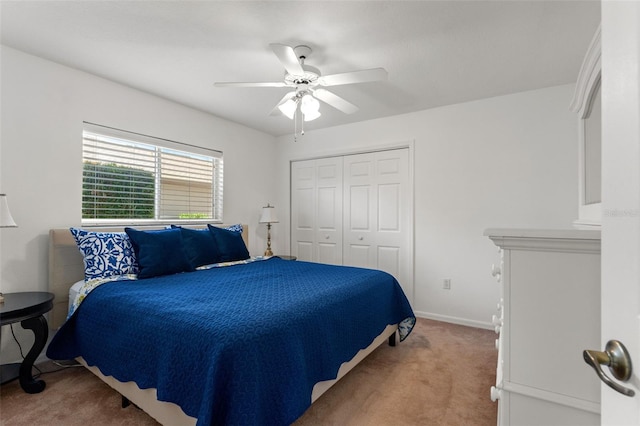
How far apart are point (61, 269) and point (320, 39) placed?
106 inches

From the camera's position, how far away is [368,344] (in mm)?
2246

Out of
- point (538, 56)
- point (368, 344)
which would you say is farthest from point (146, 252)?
point (538, 56)

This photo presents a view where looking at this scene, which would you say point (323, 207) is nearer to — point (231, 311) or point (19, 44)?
point (231, 311)

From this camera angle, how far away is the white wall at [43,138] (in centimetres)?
229

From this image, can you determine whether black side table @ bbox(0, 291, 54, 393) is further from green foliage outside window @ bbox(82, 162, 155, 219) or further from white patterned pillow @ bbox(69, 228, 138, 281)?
green foliage outside window @ bbox(82, 162, 155, 219)

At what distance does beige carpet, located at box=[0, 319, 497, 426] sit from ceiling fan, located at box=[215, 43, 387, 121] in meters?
2.08

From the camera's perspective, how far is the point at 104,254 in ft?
7.82

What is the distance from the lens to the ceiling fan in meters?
1.99

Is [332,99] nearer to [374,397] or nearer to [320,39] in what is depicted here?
[320,39]

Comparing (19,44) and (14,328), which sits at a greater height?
(19,44)

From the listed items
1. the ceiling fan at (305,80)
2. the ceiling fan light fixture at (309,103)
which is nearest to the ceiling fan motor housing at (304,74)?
the ceiling fan at (305,80)

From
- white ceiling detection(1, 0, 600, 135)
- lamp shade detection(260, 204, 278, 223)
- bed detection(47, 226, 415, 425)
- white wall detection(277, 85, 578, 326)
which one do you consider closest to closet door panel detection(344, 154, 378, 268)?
white wall detection(277, 85, 578, 326)

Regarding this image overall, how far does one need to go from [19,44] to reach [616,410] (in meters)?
3.61

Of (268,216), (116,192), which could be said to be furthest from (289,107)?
(268,216)
